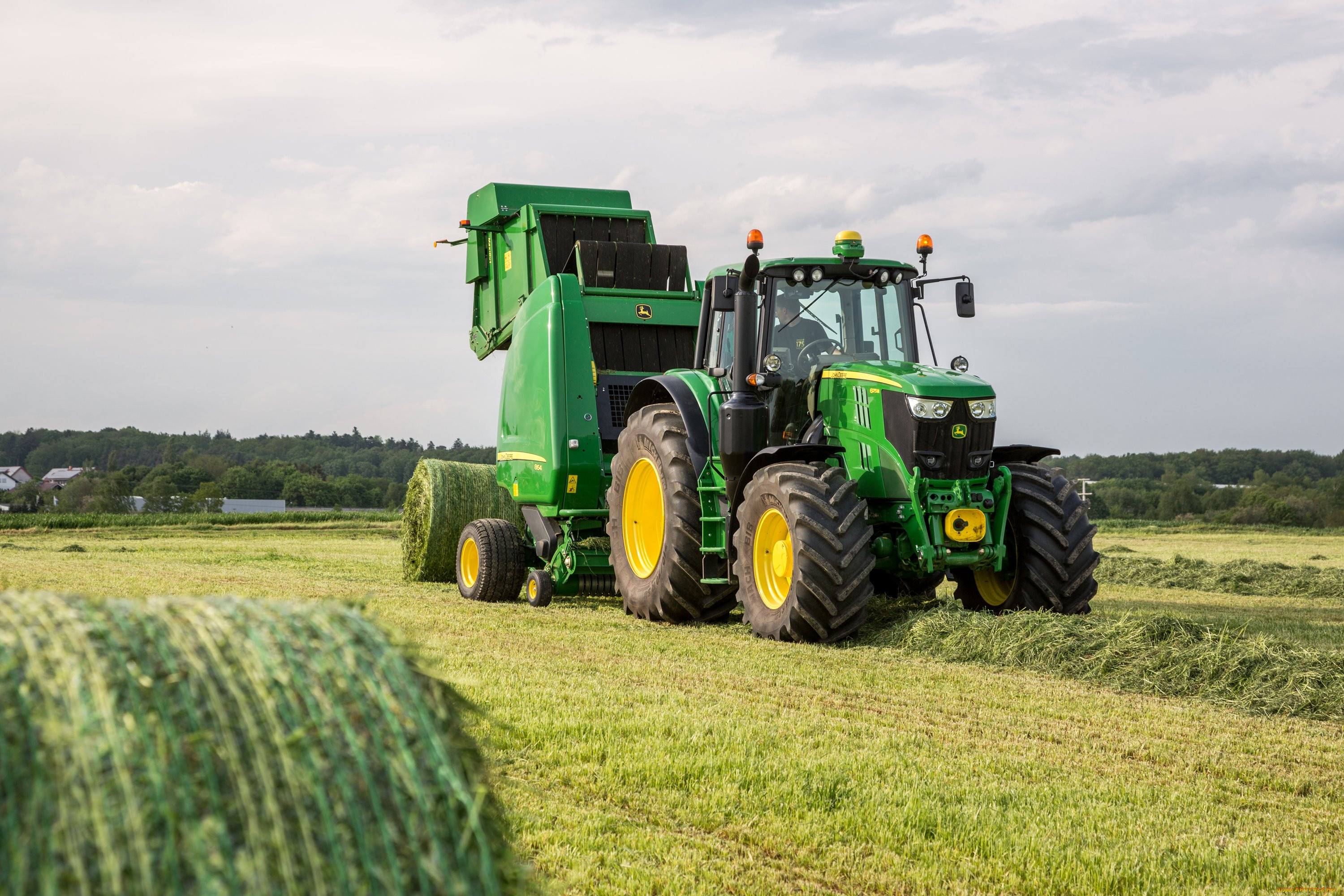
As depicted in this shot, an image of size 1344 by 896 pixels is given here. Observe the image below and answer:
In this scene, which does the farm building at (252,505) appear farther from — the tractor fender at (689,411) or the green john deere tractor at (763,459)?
the tractor fender at (689,411)

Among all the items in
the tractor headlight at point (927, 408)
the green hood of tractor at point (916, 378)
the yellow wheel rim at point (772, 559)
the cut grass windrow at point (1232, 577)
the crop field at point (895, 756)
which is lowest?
the cut grass windrow at point (1232, 577)

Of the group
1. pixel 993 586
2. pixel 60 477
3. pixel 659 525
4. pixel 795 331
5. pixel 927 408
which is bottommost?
pixel 993 586

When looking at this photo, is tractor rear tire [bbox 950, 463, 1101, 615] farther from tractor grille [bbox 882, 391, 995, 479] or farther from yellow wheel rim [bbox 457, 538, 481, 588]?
yellow wheel rim [bbox 457, 538, 481, 588]

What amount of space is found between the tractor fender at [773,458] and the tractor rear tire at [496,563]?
3006 mm

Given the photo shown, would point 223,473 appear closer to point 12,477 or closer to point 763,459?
point 12,477

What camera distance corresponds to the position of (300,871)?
223 cm

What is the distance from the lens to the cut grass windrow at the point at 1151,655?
6.91m

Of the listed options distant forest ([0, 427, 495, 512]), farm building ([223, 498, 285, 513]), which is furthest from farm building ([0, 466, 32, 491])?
farm building ([223, 498, 285, 513])

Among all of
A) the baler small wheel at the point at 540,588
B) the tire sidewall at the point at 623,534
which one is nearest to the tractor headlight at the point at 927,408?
the tire sidewall at the point at 623,534

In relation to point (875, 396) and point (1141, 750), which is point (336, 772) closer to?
point (1141, 750)

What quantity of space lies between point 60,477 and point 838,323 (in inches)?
2260

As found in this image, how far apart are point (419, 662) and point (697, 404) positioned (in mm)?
7322

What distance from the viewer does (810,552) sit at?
26.7 feet

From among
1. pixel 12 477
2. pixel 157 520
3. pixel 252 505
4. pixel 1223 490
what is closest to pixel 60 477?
pixel 12 477
